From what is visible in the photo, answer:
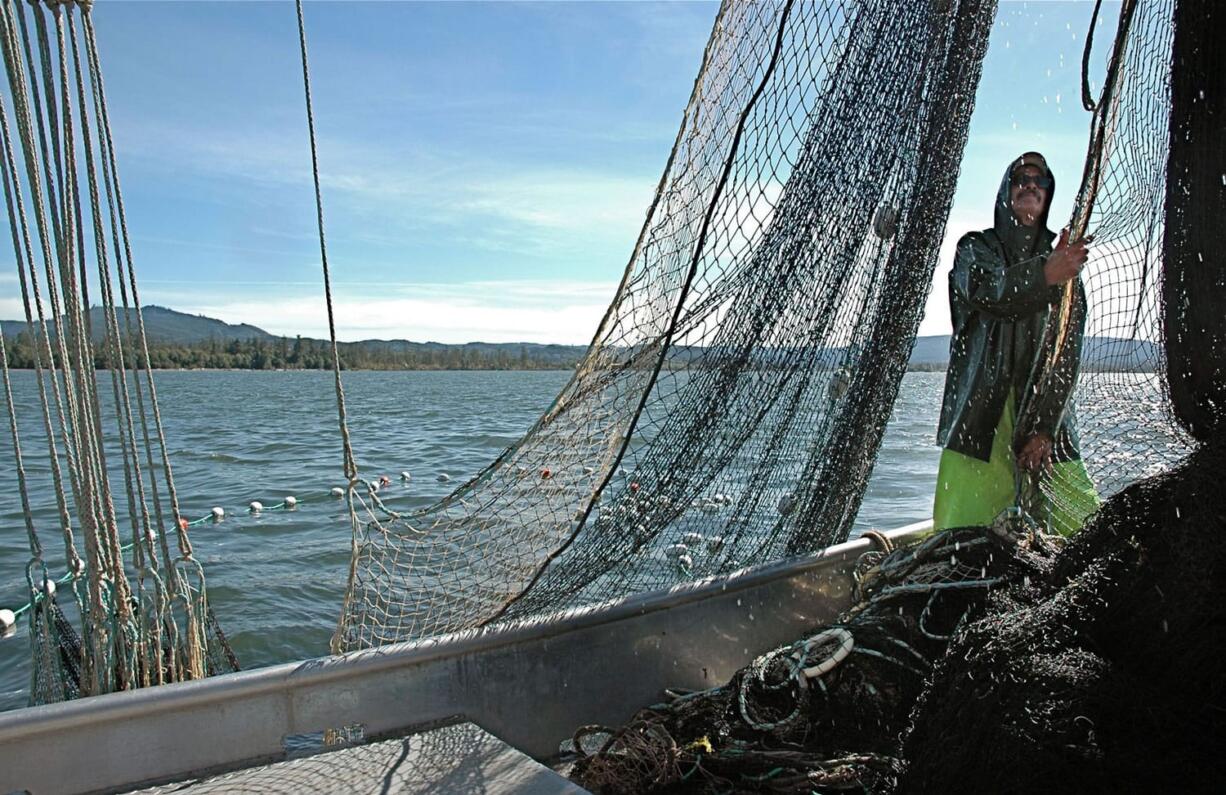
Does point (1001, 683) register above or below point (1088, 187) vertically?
below

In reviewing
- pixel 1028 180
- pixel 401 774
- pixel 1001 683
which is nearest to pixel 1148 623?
pixel 1001 683

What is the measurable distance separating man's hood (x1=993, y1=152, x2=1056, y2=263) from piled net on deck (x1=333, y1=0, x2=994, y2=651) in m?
0.22

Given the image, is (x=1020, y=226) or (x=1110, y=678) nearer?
(x=1110, y=678)

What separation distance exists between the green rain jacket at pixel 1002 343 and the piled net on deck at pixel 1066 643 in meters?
0.33

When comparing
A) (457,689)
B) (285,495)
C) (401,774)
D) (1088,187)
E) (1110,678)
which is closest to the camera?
(1110,678)

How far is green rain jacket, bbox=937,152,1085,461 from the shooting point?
11.2ft

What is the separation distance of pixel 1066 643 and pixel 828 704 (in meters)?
0.77

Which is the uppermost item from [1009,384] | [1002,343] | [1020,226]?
[1020,226]

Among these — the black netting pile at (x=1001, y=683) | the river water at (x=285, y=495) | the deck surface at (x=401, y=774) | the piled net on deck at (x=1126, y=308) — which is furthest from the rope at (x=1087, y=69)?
the river water at (x=285, y=495)

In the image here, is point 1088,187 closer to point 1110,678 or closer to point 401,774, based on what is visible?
point 1110,678

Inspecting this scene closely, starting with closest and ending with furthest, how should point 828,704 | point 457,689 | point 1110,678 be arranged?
point 1110,678 → point 828,704 → point 457,689

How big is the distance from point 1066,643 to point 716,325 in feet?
5.23

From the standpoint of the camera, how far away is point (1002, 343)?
3.50 m

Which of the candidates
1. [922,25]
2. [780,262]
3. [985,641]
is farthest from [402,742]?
[922,25]
